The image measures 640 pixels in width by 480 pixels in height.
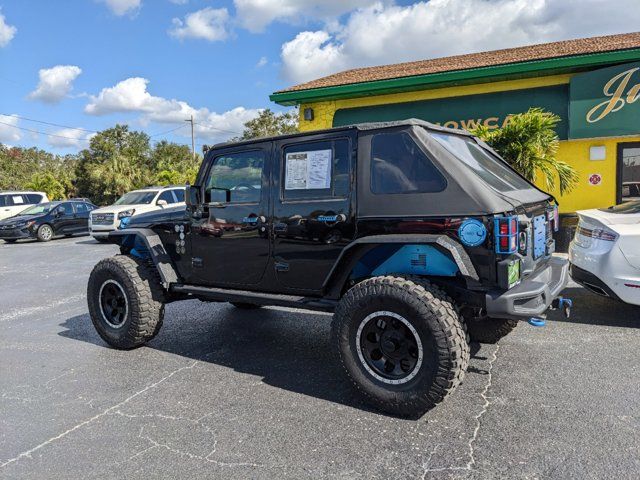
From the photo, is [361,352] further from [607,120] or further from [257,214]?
[607,120]

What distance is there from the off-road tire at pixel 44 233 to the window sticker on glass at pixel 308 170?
16465mm

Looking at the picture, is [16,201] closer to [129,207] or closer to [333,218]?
[129,207]

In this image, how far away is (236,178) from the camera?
4.38 meters

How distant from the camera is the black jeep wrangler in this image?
3.16 meters

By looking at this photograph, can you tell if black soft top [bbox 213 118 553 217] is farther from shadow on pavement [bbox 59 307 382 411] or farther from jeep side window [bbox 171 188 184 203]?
jeep side window [bbox 171 188 184 203]

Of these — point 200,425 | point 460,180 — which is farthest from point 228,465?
point 460,180

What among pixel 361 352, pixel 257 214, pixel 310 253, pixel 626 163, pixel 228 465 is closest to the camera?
pixel 228 465

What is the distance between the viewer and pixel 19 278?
31.7 feet

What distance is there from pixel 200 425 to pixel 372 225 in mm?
1829

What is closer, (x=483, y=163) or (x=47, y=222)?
(x=483, y=163)

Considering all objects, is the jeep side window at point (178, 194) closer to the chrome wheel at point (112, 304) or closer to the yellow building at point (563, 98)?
the yellow building at point (563, 98)

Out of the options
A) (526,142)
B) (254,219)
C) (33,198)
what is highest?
(526,142)

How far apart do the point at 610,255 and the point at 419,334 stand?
2.93 metres

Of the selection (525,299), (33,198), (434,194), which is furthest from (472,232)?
(33,198)
